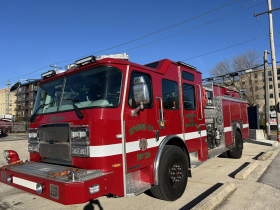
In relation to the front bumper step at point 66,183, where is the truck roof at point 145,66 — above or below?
above

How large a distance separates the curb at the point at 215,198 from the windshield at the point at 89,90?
6.66 feet

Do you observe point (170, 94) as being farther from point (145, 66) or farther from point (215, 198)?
point (215, 198)

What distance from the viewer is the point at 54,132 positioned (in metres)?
3.34

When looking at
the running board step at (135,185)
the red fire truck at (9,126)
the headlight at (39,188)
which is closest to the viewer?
the headlight at (39,188)

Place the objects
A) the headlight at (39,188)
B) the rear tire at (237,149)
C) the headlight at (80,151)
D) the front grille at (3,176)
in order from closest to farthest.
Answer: the headlight at (39,188), the headlight at (80,151), the front grille at (3,176), the rear tire at (237,149)

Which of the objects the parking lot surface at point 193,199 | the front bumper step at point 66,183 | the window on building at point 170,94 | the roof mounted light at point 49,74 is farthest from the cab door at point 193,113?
the roof mounted light at point 49,74

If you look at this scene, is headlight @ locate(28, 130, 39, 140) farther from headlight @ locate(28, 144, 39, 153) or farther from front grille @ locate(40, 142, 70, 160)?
front grille @ locate(40, 142, 70, 160)

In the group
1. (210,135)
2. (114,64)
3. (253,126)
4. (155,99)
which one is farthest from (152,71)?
(253,126)

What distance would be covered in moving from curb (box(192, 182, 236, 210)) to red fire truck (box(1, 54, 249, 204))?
600mm

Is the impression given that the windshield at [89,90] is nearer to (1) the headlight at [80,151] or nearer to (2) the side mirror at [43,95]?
(2) the side mirror at [43,95]

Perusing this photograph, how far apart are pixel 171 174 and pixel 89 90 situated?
2102mm

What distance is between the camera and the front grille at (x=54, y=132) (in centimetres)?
315

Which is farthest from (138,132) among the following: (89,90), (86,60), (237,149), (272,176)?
(237,149)

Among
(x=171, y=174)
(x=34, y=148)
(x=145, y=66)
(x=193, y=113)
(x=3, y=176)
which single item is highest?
(x=145, y=66)
